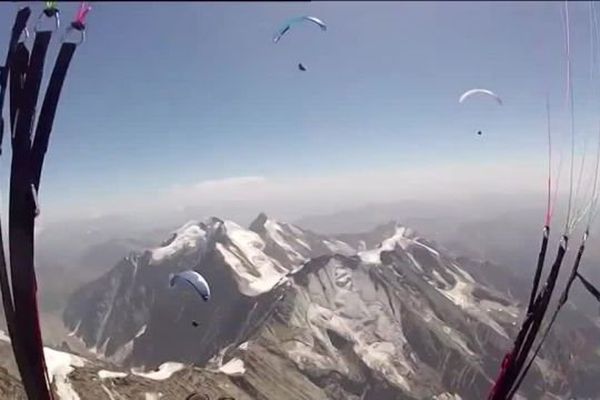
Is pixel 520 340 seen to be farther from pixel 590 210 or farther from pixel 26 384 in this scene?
pixel 26 384

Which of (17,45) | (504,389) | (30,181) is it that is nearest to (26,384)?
(30,181)

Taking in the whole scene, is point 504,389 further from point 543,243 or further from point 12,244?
point 12,244

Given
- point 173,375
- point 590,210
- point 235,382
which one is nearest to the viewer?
point 590,210

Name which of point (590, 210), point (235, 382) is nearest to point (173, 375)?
point (235, 382)

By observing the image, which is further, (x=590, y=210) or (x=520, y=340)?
(x=590, y=210)

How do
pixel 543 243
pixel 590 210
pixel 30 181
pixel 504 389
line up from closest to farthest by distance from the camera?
1. pixel 30 181
2. pixel 504 389
3. pixel 543 243
4. pixel 590 210

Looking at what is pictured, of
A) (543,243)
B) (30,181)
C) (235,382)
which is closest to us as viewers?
(30,181)

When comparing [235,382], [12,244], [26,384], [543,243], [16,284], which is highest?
[543,243]

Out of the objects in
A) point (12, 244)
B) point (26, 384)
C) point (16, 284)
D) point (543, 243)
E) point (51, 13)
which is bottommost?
point (26, 384)

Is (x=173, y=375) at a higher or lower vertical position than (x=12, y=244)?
lower
